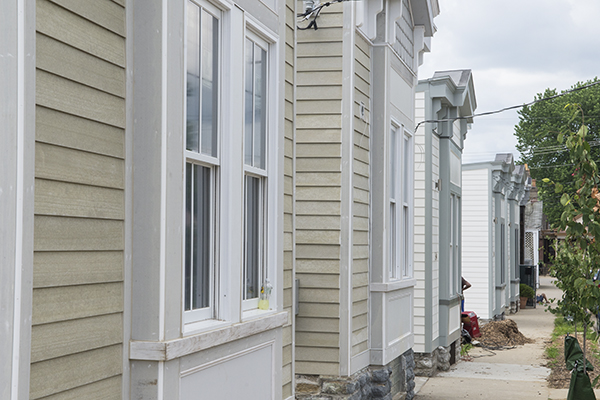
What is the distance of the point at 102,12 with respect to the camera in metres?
3.37

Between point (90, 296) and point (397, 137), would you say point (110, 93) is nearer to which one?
point (90, 296)

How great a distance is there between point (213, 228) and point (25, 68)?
180 centimetres

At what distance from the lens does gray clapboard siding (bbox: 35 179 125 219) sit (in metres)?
2.88

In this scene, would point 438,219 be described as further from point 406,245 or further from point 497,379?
point 406,245

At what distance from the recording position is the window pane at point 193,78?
3990 mm

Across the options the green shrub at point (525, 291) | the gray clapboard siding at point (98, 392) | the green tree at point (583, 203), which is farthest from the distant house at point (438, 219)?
the green shrub at point (525, 291)

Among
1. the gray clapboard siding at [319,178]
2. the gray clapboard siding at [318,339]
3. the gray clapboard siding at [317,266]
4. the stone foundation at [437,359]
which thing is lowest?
the stone foundation at [437,359]

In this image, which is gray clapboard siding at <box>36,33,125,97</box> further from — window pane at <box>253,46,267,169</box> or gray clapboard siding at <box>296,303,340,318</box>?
gray clapboard siding at <box>296,303,340,318</box>

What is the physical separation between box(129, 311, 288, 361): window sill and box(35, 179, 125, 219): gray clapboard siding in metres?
0.66

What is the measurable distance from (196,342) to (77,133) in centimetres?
132

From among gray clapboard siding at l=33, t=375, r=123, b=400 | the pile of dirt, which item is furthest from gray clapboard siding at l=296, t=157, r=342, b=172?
the pile of dirt

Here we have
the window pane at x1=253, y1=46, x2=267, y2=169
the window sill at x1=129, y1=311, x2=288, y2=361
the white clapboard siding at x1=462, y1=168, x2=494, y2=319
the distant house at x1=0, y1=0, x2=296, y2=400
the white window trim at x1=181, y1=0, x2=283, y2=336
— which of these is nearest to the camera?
the distant house at x1=0, y1=0, x2=296, y2=400

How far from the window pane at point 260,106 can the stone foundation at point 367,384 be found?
10.5 feet

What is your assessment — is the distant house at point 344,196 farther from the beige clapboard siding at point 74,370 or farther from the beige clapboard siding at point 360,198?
the beige clapboard siding at point 74,370
